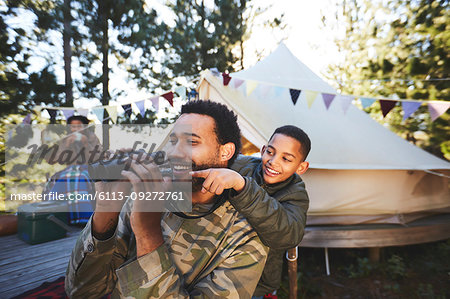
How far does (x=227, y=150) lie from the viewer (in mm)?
1527

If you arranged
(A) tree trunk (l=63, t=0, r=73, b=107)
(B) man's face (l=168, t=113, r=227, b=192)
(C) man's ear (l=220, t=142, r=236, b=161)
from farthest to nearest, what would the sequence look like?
(A) tree trunk (l=63, t=0, r=73, b=107) → (C) man's ear (l=220, t=142, r=236, b=161) → (B) man's face (l=168, t=113, r=227, b=192)

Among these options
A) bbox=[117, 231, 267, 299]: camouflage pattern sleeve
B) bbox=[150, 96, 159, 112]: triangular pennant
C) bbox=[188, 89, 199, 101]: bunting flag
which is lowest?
bbox=[117, 231, 267, 299]: camouflage pattern sleeve

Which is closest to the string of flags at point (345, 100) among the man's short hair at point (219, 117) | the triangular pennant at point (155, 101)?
the triangular pennant at point (155, 101)

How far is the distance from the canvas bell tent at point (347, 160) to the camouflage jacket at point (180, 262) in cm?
259

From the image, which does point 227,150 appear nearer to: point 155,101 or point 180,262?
point 180,262

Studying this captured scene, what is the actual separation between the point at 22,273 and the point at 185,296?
268 centimetres

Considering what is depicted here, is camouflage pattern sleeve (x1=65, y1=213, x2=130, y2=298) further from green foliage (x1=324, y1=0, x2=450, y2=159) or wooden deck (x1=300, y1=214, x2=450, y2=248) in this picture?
green foliage (x1=324, y1=0, x2=450, y2=159)

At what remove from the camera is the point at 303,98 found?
4824 mm

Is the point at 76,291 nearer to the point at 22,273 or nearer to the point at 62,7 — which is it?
the point at 22,273

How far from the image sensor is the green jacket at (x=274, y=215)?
3.82 feet

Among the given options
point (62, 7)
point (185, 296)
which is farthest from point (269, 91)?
point (62, 7)

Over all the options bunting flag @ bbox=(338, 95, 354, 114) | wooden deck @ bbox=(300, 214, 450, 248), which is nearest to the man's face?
wooden deck @ bbox=(300, 214, 450, 248)

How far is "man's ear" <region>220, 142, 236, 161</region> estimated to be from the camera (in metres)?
1.49

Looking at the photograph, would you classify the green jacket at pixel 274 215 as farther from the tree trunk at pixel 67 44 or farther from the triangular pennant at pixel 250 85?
the tree trunk at pixel 67 44
